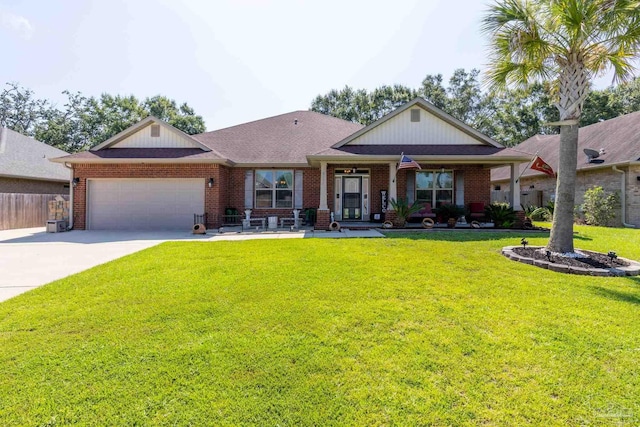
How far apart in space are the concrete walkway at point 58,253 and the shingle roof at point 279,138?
4.54 metres

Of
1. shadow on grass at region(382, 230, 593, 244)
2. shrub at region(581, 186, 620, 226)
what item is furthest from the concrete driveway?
shrub at region(581, 186, 620, 226)

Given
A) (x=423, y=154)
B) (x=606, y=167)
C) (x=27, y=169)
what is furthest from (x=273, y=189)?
(x=606, y=167)

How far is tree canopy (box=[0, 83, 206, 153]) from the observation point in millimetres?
33750

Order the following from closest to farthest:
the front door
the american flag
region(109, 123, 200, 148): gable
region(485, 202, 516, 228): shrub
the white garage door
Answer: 1. the american flag
2. region(485, 202, 516, 228): shrub
3. the white garage door
4. region(109, 123, 200, 148): gable
5. the front door

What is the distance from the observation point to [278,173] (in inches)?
590

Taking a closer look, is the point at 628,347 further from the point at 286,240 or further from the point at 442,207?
the point at 442,207

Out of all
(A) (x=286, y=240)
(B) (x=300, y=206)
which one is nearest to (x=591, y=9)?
(A) (x=286, y=240)

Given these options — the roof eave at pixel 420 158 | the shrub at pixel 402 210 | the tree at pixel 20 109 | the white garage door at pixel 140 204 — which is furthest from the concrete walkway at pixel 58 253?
the tree at pixel 20 109

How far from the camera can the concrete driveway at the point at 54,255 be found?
5738 millimetres

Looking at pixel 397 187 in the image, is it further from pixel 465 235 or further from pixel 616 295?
pixel 616 295

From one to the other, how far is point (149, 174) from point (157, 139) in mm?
1751

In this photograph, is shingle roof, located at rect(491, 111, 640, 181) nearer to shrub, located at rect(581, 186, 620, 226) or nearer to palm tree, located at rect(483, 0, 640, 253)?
shrub, located at rect(581, 186, 620, 226)

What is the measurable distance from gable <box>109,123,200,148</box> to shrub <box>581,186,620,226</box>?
1891cm

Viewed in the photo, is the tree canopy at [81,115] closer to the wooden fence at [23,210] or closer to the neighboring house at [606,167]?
the wooden fence at [23,210]
